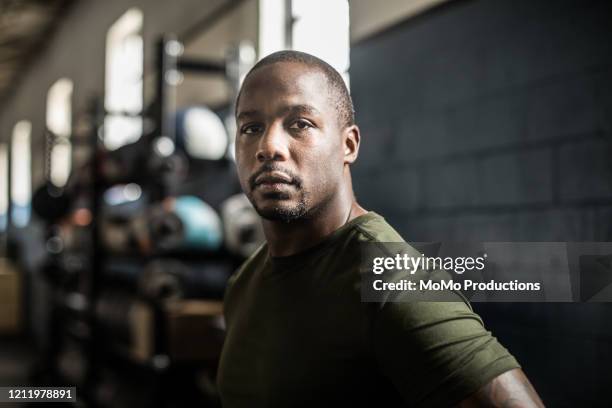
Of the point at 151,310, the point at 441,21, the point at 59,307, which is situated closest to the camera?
the point at 441,21

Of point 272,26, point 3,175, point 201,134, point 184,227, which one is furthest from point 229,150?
point 3,175

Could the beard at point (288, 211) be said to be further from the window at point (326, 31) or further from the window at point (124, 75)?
the window at point (124, 75)

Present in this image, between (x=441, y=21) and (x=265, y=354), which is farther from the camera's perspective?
(x=441, y=21)

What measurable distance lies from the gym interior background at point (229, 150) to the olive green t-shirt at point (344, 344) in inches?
5.4

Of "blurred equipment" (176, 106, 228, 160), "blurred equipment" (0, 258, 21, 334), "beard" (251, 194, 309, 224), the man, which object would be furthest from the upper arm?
"blurred equipment" (0, 258, 21, 334)

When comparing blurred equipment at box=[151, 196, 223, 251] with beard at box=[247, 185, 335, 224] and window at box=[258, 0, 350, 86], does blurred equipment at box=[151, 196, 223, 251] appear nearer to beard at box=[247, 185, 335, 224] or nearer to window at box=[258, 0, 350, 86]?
window at box=[258, 0, 350, 86]

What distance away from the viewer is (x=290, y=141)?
646mm

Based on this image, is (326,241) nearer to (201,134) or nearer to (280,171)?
(280,171)

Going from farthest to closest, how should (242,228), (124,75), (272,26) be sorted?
1. (124,75)
2. (242,228)
3. (272,26)

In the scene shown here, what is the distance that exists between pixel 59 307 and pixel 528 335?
3.13 m

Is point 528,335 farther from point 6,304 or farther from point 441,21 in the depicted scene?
point 6,304

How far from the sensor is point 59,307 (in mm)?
3496

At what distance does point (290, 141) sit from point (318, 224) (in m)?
0.10

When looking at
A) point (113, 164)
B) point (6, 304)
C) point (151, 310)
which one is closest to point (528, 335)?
point (151, 310)
